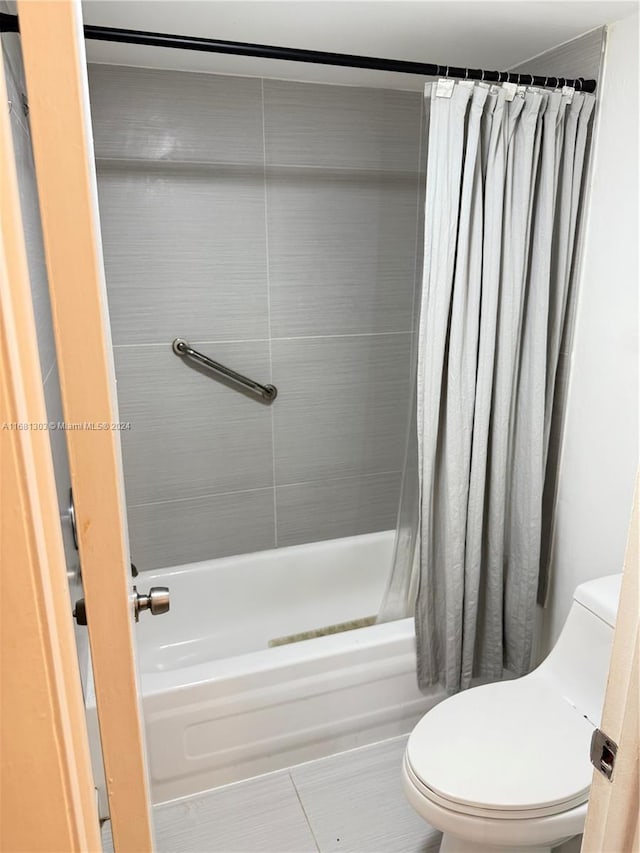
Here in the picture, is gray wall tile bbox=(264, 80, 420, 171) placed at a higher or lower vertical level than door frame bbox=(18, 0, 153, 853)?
higher

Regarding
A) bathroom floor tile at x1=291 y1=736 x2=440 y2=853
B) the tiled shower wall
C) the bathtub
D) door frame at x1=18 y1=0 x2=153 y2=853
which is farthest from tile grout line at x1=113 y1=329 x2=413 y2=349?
door frame at x1=18 y1=0 x2=153 y2=853

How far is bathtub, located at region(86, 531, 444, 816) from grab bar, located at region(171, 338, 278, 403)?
68 centimetres

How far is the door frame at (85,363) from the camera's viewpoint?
480mm

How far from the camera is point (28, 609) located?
1.45ft

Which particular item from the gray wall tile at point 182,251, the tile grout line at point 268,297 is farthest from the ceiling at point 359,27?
the gray wall tile at point 182,251

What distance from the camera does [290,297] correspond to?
2236 mm

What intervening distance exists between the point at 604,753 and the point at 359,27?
1.73 m

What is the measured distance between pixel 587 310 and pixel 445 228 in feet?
1.70

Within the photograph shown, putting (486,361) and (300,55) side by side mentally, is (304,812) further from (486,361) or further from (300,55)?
(300,55)

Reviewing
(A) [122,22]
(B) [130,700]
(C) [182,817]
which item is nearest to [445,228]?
(A) [122,22]

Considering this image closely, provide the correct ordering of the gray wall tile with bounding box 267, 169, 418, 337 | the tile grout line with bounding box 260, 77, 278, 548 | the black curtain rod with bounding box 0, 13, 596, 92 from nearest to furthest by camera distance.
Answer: the black curtain rod with bounding box 0, 13, 596, 92, the tile grout line with bounding box 260, 77, 278, 548, the gray wall tile with bounding box 267, 169, 418, 337

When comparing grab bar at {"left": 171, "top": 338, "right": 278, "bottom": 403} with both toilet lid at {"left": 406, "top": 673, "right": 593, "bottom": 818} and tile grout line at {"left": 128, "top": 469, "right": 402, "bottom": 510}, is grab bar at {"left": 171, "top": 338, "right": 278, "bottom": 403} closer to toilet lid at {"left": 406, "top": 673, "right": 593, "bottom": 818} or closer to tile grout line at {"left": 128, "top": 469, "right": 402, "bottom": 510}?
tile grout line at {"left": 128, "top": 469, "right": 402, "bottom": 510}

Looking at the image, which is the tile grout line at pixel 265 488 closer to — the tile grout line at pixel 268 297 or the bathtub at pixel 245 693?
the tile grout line at pixel 268 297

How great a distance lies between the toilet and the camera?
1.31 metres
